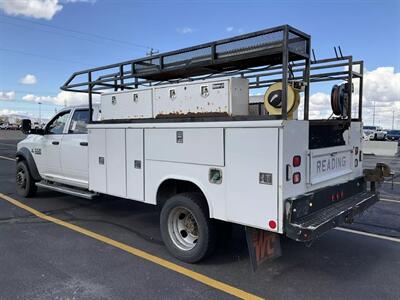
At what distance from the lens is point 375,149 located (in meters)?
22.7

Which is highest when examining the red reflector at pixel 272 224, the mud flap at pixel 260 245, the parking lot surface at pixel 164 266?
the red reflector at pixel 272 224

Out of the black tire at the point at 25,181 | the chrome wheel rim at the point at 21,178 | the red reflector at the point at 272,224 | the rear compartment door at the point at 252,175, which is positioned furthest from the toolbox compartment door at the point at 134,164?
the chrome wheel rim at the point at 21,178

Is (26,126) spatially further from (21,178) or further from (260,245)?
(260,245)

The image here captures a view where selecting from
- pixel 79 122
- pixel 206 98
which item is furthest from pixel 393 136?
pixel 206 98

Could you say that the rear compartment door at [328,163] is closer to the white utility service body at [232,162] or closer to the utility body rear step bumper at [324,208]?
the white utility service body at [232,162]

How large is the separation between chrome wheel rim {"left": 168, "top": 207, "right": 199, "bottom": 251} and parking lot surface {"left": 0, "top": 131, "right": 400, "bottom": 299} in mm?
242

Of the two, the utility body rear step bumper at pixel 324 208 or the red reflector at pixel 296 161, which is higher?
the red reflector at pixel 296 161

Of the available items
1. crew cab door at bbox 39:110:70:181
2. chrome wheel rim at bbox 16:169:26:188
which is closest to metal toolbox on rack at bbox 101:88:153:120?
crew cab door at bbox 39:110:70:181

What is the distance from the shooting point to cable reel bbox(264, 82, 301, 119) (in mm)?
4195

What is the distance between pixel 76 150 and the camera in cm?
673

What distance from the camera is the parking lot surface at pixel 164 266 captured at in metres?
3.90

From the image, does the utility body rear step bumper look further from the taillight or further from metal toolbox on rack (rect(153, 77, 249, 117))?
metal toolbox on rack (rect(153, 77, 249, 117))

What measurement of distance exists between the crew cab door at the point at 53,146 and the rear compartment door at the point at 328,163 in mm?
4858

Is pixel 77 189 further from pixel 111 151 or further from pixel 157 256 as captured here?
pixel 157 256
